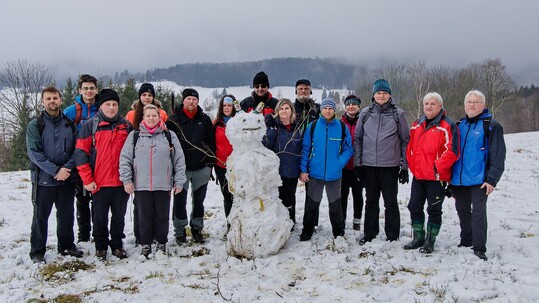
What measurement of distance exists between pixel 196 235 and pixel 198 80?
14704 centimetres

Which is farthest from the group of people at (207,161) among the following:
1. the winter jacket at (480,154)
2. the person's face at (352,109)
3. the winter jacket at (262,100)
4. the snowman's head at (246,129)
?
the person's face at (352,109)

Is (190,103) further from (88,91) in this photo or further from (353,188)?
(353,188)

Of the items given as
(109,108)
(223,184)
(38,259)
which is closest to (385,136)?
(223,184)

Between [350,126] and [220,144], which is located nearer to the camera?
[220,144]

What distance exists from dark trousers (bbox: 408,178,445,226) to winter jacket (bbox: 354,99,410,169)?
0.38 meters

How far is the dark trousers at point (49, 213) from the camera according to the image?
5.19 metres

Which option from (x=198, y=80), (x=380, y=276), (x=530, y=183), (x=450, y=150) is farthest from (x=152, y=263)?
(x=198, y=80)

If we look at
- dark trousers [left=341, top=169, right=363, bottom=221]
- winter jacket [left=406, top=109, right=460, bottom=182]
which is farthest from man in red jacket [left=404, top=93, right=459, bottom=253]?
dark trousers [left=341, top=169, right=363, bottom=221]

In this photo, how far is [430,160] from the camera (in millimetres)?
5066

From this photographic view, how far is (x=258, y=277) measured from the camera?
4598mm

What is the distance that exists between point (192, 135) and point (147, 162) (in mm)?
1012

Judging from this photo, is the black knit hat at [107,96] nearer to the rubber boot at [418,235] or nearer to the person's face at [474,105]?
the rubber boot at [418,235]

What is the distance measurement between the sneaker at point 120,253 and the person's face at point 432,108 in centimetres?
500

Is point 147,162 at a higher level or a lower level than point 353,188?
higher
